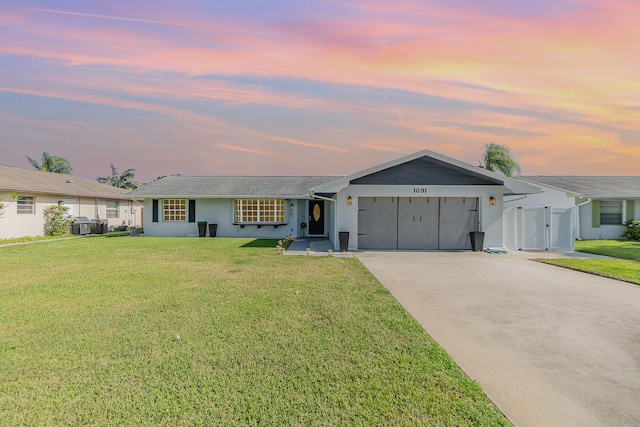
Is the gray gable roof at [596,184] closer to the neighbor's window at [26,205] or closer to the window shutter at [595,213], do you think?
the window shutter at [595,213]

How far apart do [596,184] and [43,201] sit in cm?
3353

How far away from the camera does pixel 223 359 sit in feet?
11.6

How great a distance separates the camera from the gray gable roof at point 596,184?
17.6 m

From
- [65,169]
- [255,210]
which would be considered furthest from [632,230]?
[65,169]

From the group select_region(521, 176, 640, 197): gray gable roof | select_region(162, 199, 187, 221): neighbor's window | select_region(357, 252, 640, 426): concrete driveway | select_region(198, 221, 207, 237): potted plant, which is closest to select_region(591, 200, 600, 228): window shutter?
select_region(521, 176, 640, 197): gray gable roof

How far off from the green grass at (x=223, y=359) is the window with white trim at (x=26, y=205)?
14187mm

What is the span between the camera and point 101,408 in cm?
268

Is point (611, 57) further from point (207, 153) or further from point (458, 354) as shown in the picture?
point (207, 153)

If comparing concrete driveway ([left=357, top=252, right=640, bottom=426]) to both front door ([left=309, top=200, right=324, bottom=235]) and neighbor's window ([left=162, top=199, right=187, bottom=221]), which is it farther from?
neighbor's window ([left=162, top=199, right=187, bottom=221])

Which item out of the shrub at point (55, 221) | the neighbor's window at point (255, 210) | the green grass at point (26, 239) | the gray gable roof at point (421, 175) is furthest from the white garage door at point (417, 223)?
the shrub at point (55, 221)

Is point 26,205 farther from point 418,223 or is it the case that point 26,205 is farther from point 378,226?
point 418,223

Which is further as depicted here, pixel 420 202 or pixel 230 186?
pixel 230 186

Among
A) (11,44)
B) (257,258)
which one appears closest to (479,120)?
(257,258)

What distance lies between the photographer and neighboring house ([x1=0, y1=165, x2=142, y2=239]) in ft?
54.8
